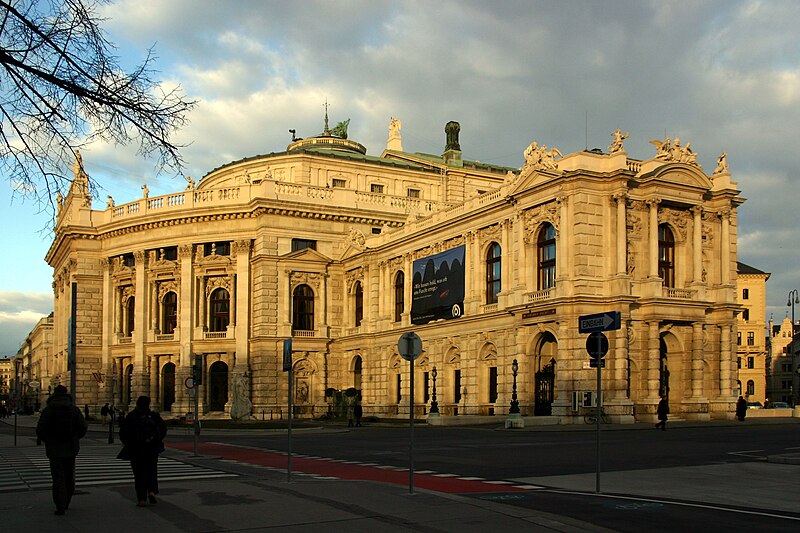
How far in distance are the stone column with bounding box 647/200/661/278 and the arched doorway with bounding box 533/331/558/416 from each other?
6931 mm

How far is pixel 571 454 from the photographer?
26.6 metres

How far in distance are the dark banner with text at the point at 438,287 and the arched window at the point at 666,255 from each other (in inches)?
523

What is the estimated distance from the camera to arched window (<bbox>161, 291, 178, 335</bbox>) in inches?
3137

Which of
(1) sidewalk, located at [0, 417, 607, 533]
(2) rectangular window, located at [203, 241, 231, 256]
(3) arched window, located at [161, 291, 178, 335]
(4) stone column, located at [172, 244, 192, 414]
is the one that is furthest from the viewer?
(3) arched window, located at [161, 291, 178, 335]

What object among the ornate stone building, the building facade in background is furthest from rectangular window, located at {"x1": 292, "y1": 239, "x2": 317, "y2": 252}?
the building facade in background

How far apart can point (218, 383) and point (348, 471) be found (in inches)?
2215

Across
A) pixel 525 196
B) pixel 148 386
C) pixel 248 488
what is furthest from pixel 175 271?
pixel 248 488

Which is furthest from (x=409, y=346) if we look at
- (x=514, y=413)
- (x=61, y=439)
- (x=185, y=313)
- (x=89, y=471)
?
(x=185, y=313)

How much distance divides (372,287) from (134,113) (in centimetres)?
6065

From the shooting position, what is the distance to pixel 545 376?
52969mm

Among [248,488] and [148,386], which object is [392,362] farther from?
[248,488]

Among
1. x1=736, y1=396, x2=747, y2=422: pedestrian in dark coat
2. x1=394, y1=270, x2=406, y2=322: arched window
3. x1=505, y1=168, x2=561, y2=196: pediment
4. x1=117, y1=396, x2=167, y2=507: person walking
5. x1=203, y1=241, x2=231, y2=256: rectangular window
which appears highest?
x1=505, y1=168, x2=561, y2=196: pediment

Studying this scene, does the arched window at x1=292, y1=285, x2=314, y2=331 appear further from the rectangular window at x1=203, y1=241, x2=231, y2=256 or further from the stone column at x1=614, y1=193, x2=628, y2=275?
the stone column at x1=614, y1=193, x2=628, y2=275

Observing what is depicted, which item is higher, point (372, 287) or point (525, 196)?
point (525, 196)
